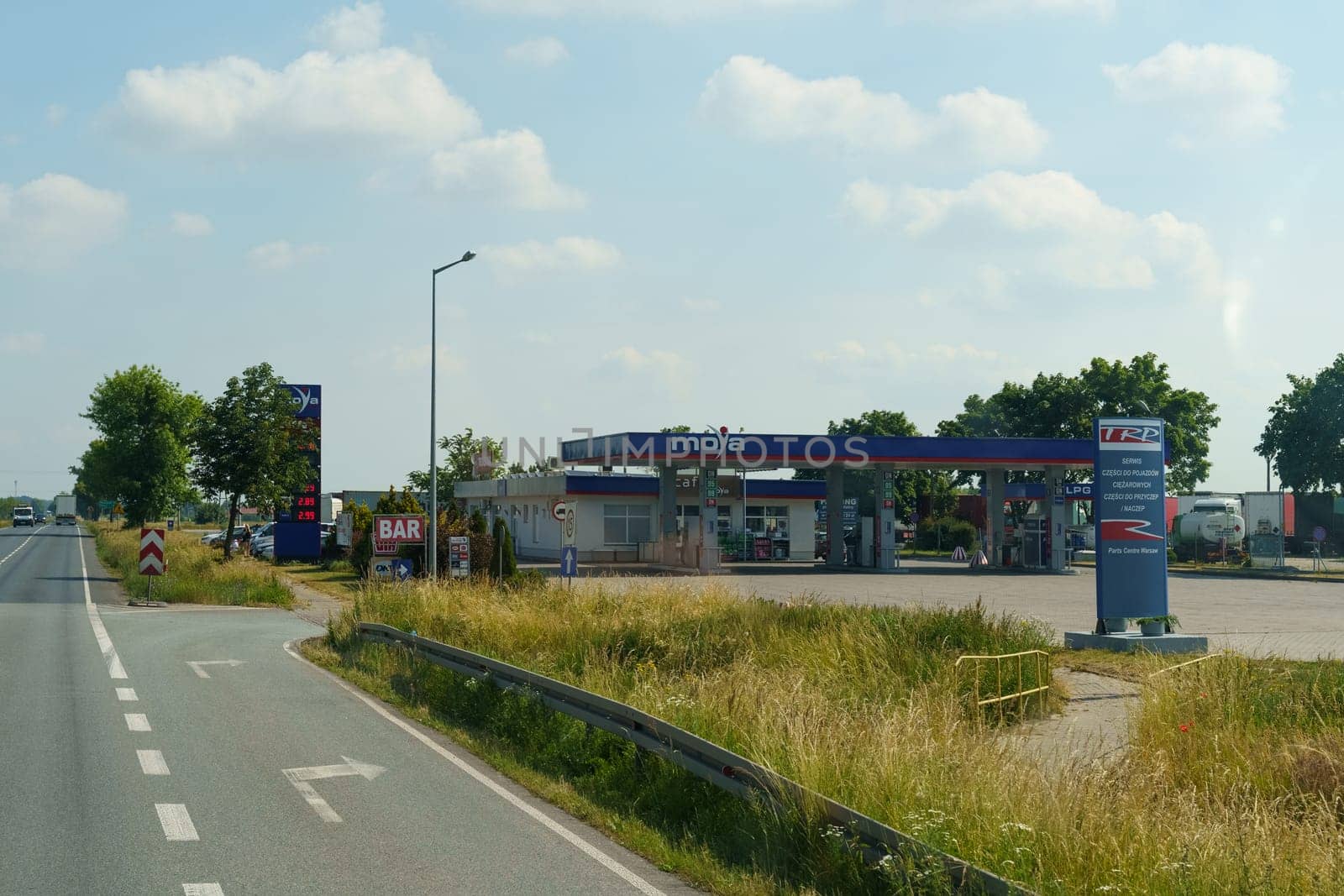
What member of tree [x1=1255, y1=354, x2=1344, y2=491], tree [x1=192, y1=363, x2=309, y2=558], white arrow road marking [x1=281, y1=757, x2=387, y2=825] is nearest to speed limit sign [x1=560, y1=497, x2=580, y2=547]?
white arrow road marking [x1=281, y1=757, x2=387, y2=825]

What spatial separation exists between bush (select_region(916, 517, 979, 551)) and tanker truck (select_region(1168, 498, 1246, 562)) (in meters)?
13.1

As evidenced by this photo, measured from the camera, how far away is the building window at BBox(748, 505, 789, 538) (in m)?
60.8

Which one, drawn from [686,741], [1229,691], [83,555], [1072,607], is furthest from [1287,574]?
[83,555]

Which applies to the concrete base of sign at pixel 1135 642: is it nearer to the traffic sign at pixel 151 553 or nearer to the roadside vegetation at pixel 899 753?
the roadside vegetation at pixel 899 753

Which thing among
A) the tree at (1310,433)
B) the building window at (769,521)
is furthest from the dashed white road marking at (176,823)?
the tree at (1310,433)

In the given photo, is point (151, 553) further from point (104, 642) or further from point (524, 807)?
point (524, 807)

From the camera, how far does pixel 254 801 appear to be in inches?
351

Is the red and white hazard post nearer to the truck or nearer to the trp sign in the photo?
the trp sign

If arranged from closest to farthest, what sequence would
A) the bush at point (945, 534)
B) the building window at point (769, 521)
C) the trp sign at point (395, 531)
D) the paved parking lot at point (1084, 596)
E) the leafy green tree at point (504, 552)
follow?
the paved parking lot at point (1084, 596) → the trp sign at point (395, 531) → the leafy green tree at point (504, 552) → the building window at point (769, 521) → the bush at point (945, 534)

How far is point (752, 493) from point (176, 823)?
51781 millimetres

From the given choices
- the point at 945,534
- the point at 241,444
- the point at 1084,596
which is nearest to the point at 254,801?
the point at 1084,596

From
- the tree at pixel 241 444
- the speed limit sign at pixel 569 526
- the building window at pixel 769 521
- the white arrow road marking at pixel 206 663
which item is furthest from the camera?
the building window at pixel 769 521

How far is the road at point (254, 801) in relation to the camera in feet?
23.1

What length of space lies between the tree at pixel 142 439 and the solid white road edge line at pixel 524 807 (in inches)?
2424
